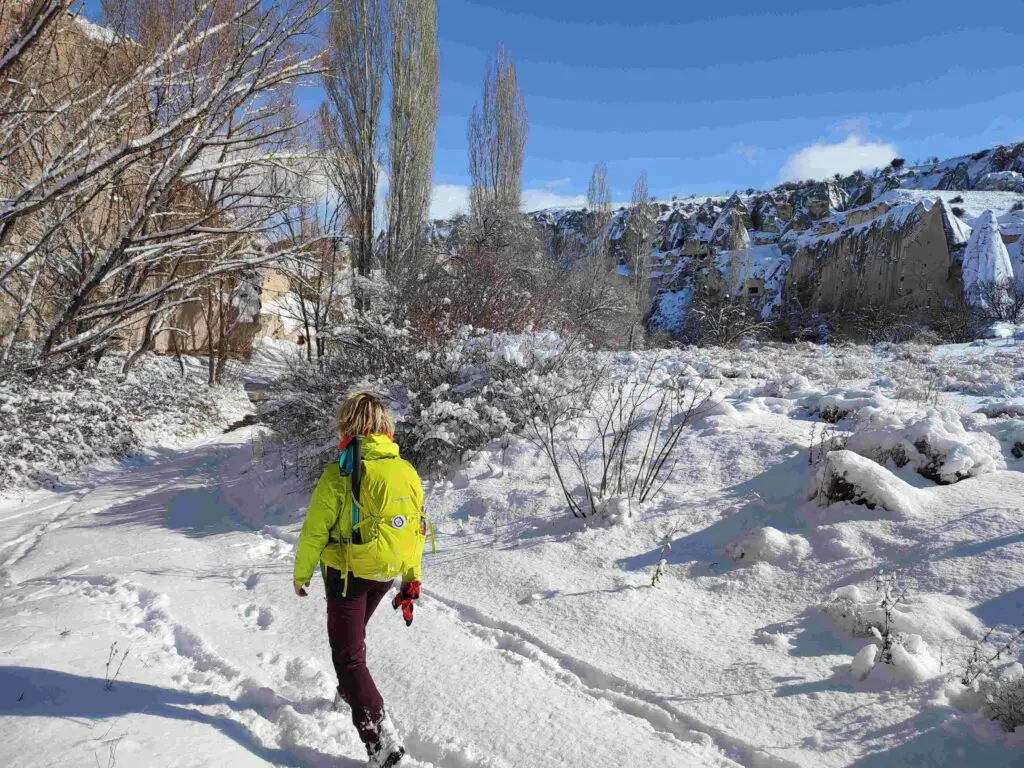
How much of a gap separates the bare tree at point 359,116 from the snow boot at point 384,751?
13526 millimetres

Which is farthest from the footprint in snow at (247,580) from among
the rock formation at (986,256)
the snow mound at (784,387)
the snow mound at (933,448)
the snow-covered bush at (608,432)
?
the rock formation at (986,256)

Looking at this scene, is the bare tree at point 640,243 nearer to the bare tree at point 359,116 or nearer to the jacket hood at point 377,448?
the bare tree at point 359,116

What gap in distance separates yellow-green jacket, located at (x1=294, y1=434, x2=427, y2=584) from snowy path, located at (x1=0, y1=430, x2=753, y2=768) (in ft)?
2.20

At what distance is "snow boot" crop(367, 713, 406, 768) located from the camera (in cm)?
205

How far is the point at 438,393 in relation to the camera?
5.74 meters

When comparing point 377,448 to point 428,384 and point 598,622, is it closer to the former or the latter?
point 598,622

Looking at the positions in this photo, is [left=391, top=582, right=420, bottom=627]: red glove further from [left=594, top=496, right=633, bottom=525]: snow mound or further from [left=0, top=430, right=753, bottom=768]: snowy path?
[left=594, top=496, right=633, bottom=525]: snow mound

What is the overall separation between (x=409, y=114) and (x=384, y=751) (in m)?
16.5

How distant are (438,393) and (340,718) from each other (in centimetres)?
360

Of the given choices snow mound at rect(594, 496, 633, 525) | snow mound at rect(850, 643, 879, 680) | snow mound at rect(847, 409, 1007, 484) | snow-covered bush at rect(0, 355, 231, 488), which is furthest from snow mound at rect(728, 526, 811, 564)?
snow-covered bush at rect(0, 355, 231, 488)

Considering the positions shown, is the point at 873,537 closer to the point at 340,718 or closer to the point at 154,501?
the point at 340,718

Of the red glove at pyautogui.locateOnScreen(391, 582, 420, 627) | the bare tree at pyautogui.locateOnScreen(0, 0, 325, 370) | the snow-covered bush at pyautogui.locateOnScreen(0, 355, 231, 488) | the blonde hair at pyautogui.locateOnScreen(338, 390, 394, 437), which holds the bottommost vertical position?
the snow-covered bush at pyautogui.locateOnScreen(0, 355, 231, 488)

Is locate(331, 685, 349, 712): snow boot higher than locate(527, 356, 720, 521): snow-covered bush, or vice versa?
locate(527, 356, 720, 521): snow-covered bush

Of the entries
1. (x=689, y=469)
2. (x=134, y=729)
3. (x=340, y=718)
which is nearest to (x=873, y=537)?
(x=689, y=469)
